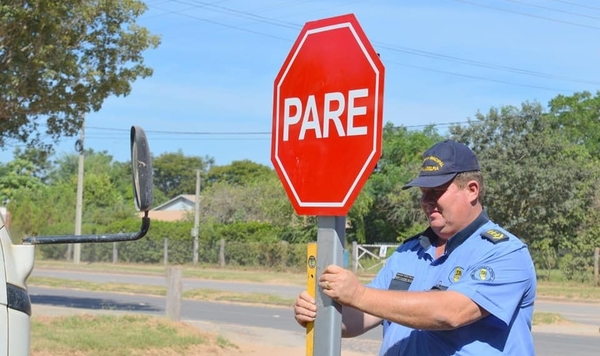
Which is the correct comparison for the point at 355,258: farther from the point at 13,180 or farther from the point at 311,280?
the point at 311,280

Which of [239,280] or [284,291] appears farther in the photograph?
[239,280]

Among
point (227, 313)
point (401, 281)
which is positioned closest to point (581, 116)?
point (227, 313)

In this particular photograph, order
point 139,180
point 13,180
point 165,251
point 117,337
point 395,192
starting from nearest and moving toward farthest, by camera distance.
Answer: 1. point 139,180
2. point 117,337
3. point 395,192
4. point 165,251
5. point 13,180

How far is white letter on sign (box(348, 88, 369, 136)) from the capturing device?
2.71 metres

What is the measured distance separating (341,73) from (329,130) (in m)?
0.19

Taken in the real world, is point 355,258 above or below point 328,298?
below

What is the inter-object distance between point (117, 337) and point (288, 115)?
9.42 meters

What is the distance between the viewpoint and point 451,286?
3.11 meters

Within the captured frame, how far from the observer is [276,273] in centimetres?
3759

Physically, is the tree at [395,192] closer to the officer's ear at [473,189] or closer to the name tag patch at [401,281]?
the name tag patch at [401,281]

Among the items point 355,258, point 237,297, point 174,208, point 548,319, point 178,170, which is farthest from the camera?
point 178,170

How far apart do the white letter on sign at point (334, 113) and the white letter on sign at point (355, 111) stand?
3 centimetres

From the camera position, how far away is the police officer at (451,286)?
2914 mm

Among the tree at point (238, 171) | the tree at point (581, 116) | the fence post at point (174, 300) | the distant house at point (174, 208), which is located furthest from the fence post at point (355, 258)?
the tree at point (238, 171)
